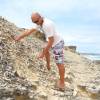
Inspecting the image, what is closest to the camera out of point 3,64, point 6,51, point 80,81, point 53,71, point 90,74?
point 3,64

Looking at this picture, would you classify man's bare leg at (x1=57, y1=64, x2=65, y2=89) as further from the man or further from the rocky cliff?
the rocky cliff

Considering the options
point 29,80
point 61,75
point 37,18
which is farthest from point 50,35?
point 29,80

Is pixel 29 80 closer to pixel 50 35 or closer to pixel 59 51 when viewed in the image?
pixel 59 51

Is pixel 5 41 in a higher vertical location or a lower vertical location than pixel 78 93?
higher

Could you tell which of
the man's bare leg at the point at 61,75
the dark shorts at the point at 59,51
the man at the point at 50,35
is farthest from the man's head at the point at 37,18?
the man's bare leg at the point at 61,75

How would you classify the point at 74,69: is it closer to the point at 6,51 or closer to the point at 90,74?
the point at 90,74

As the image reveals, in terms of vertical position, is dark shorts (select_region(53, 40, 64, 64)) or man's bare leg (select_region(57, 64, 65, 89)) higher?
dark shorts (select_region(53, 40, 64, 64))

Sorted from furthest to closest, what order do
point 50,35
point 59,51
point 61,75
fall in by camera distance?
point 61,75
point 59,51
point 50,35

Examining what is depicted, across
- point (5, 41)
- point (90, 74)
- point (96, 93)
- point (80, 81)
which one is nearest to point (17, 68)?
point (5, 41)

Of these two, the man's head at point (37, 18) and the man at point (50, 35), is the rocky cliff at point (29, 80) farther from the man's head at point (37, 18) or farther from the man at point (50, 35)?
the man's head at point (37, 18)

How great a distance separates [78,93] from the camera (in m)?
12.6

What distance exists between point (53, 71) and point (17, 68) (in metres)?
2.10

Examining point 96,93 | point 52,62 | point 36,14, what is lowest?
point 96,93

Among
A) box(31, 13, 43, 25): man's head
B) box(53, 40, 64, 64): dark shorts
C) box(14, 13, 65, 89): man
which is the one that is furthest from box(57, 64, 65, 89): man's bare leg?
box(31, 13, 43, 25): man's head
